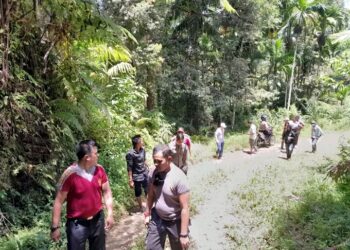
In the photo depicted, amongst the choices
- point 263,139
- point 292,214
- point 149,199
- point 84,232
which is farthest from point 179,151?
point 263,139

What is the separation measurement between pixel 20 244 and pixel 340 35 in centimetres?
827

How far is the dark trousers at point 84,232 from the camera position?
4191mm

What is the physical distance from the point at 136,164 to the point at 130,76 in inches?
305

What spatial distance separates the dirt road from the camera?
22.8 ft

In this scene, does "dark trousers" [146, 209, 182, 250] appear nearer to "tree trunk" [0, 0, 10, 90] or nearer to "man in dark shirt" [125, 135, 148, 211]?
"man in dark shirt" [125, 135, 148, 211]

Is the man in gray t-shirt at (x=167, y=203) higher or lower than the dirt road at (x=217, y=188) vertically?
higher

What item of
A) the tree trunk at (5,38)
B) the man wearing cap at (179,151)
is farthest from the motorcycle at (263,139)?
the tree trunk at (5,38)

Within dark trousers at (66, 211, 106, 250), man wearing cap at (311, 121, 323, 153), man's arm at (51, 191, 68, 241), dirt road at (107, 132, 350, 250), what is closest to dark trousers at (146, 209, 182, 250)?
dark trousers at (66, 211, 106, 250)

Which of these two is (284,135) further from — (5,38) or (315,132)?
(5,38)

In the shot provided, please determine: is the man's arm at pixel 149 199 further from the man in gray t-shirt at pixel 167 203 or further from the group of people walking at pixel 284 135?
the group of people walking at pixel 284 135

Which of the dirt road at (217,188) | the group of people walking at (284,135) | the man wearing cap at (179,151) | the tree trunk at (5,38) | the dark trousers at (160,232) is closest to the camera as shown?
the dark trousers at (160,232)

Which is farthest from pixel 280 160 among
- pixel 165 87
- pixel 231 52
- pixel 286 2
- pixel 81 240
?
pixel 286 2

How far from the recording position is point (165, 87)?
19.4 metres

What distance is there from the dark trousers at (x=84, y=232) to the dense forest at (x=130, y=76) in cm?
179
